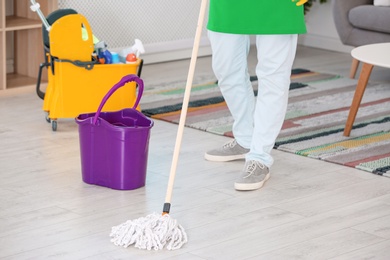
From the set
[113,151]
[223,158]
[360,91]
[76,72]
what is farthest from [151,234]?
[360,91]

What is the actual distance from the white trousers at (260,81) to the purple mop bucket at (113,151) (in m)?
0.36

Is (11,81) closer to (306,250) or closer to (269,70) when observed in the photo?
(269,70)

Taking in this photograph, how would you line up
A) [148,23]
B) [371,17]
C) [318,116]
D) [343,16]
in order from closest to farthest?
[318,116], [371,17], [343,16], [148,23]

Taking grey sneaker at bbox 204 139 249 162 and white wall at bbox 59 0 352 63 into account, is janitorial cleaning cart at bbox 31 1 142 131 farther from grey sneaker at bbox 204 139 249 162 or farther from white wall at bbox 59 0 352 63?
white wall at bbox 59 0 352 63

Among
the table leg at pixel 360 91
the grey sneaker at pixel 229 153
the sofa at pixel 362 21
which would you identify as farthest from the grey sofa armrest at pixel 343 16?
the grey sneaker at pixel 229 153

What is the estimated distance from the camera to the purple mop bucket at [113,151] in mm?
2795

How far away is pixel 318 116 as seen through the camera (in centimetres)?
403

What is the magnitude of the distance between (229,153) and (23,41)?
1.75 meters

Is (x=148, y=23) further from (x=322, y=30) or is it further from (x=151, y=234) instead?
(x=151, y=234)

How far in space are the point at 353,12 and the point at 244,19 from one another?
2169 mm

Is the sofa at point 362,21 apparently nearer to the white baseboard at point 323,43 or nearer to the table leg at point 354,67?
the table leg at point 354,67

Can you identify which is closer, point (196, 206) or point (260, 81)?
point (196, 206)

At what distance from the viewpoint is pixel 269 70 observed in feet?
9.43

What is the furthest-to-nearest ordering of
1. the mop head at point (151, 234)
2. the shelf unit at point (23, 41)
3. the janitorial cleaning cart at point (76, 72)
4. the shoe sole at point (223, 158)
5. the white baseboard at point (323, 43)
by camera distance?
the white baseboard at point (323, 43) < the shelf unit at point (23, 41) < the janitorial cleaning cart at point (76, 72) < the shoe sole at point (223, 158) < the mop head at point (151, 234)
